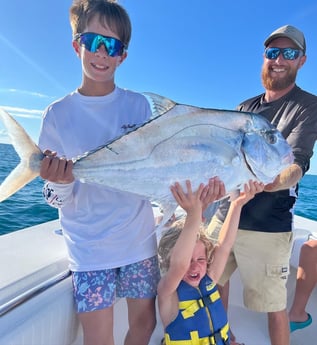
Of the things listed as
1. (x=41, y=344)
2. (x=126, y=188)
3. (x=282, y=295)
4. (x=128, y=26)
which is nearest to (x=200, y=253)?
(x=126, y=188)

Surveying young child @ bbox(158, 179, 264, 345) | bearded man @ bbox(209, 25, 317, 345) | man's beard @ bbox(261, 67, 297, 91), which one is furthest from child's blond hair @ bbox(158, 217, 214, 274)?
man's beard @ bbox(261, 67, 297, 91)

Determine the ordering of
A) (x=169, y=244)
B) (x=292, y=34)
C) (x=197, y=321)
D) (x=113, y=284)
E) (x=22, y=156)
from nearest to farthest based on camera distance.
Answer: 1. (x=22, y=156)
2. (x=113, y=284)
3. (x=197, y=321)
4. (x=169, y=244)
5. (x=292, y=34)

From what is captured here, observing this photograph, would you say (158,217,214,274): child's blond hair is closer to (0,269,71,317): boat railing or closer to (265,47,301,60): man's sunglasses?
(0,269,71,317): boat railing

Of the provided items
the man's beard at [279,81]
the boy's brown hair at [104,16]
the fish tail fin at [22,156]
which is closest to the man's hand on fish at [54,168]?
the fish tail fin at [22,156]

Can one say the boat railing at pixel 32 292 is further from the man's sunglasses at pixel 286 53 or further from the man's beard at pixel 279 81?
the man's sunglasses at pixel 286 53

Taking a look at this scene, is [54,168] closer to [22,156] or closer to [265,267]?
[22,156]

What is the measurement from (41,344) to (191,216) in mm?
925

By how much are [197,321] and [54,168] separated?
1.04 meters

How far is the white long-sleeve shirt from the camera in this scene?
1428 millimetres

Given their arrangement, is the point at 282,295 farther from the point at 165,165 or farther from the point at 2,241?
the point at 2,241

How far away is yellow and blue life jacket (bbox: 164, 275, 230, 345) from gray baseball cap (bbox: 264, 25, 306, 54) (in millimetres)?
1658

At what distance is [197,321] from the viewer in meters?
1.61

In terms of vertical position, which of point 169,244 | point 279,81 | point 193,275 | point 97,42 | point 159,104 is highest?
point 97,42

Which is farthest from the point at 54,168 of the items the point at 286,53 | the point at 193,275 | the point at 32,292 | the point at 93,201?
the point at 286,53
